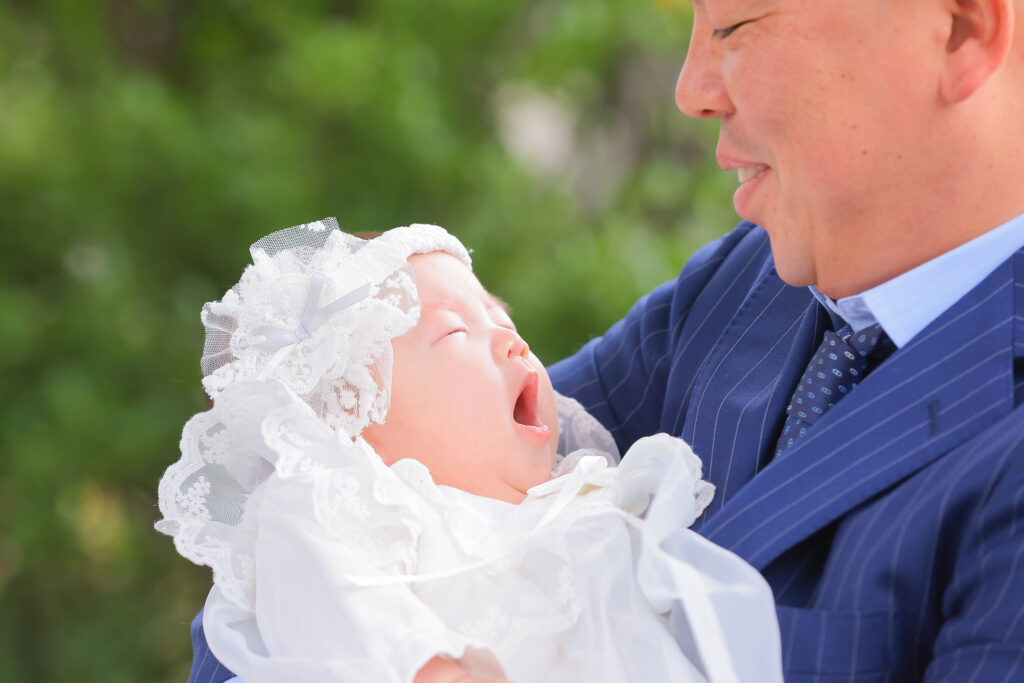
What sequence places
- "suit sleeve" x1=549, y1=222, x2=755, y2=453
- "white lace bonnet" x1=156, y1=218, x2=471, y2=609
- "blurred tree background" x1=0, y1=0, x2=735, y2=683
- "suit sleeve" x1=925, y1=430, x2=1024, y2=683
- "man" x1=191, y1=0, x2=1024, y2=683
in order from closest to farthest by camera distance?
1. "suit sleeve" x1=925, y1=430, x2=1024, y2=683
2. "man" x1=191, y1=0, x2=1024, y2=683
3. "white lace bonnet" x1=156, y1=218, x2=471, y2=609
4. "suit sleeve" x1=549, y1=222, x2=755, y2=453
5. "blurred tree background" x1=0, y1=0, x2=735, y2=683

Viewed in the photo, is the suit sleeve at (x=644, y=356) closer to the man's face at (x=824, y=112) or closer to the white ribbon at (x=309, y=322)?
the man's face at (x=824, y=112)

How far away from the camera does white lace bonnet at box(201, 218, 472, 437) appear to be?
155cm

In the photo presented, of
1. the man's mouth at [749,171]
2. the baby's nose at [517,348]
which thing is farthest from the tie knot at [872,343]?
the baby's nose at [517,348]

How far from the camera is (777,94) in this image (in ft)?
4.66

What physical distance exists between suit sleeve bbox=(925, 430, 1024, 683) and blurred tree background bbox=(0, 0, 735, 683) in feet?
8.07

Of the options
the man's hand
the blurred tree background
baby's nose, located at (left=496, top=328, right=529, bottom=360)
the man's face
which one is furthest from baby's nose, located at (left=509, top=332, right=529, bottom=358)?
the blurred tree background

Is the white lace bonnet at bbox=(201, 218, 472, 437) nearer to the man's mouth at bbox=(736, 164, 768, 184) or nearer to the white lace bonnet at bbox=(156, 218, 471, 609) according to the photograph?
the white lace bonnet at bbox=(156, 218, 471, 609)

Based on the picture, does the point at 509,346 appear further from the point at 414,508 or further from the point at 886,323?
the point at 886,323

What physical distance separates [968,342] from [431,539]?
724 mm

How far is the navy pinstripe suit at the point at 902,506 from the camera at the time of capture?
1173 mm

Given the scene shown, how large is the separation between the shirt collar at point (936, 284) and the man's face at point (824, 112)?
6cm

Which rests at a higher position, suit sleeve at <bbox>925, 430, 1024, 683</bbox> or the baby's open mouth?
the baby's open mouth

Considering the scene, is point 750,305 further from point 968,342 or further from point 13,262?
point 13,262

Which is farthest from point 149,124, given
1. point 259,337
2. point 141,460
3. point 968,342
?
point 968,342
